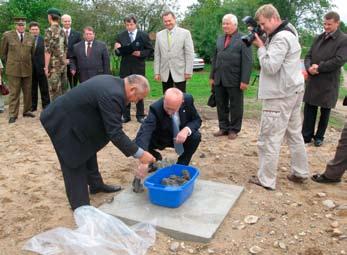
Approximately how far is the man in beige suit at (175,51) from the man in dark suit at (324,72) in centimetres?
175

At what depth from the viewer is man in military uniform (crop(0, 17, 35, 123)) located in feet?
23.3

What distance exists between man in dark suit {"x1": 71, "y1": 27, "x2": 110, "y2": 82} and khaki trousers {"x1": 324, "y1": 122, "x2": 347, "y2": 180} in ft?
13.3

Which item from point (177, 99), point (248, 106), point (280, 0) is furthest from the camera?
point (280, 0)

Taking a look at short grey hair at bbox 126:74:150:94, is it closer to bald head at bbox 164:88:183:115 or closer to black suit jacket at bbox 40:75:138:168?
black suit jacket at bbox 40:75:138:168

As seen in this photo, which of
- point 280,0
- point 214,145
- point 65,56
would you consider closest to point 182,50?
point 214,145

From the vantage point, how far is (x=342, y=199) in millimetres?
3928

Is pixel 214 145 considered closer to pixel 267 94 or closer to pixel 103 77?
pixel 267 94

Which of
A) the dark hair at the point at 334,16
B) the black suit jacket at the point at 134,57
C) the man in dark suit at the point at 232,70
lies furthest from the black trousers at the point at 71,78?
the dark hair at the point at 334,16

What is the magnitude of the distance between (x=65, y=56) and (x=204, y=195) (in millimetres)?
4183

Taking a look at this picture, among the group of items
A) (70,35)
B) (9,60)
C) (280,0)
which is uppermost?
(280,0)

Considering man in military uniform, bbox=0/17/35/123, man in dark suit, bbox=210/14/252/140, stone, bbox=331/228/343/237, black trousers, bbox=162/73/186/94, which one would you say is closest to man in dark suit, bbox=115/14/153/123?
black trousers, bbox=162/73/186/94

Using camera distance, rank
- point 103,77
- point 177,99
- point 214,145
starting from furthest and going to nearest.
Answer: point 214,145 → point 177,99 → point 103,77

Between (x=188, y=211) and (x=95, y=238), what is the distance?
34.7 inches

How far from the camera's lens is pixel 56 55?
6.84 m
